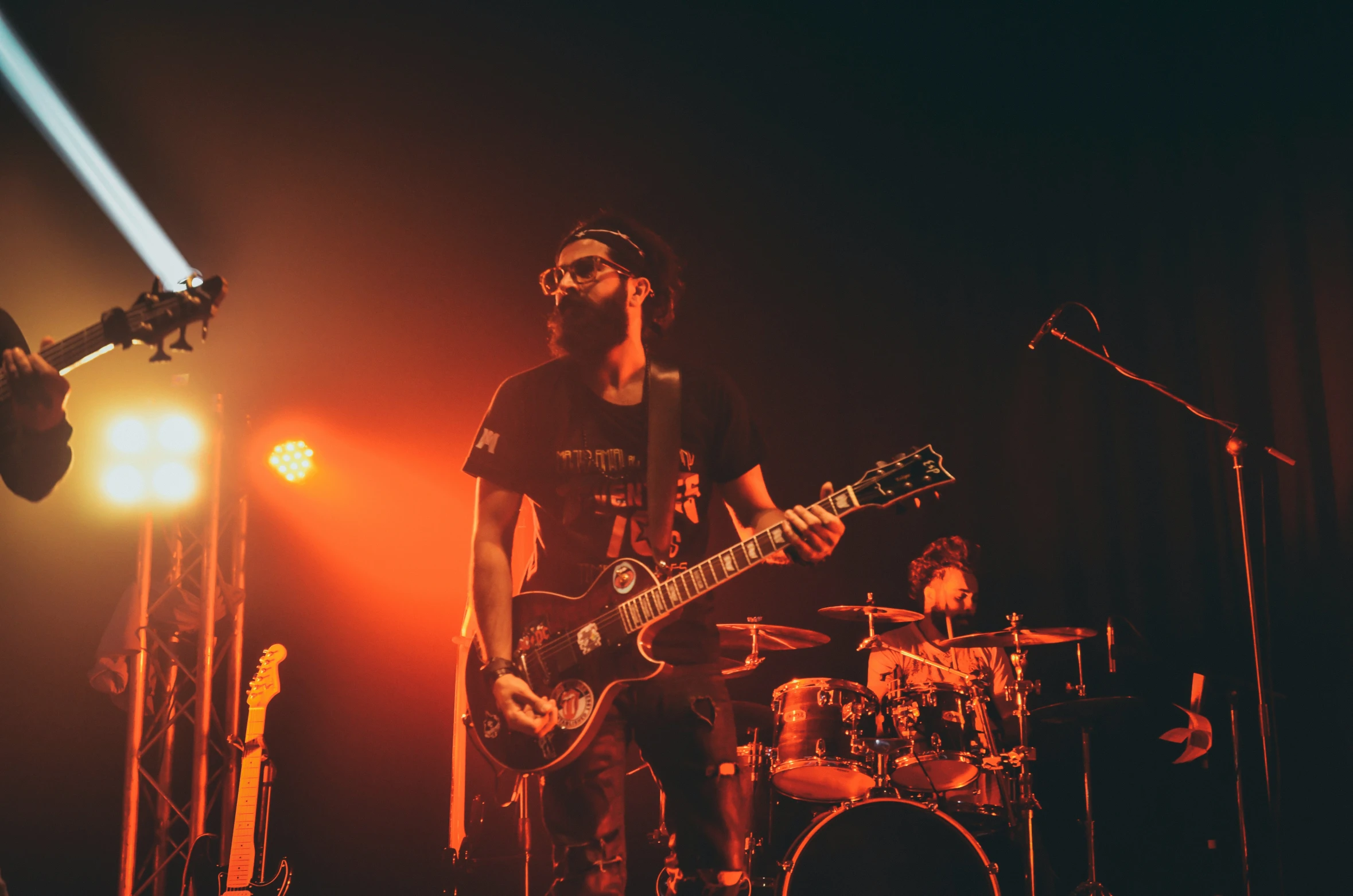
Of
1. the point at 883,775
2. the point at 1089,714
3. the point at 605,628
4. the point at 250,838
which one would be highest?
the point at 605,628

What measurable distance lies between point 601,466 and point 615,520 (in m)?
0.17

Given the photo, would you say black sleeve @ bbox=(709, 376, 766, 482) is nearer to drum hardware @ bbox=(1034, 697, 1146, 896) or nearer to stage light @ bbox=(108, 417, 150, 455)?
drum hardware @ bbox=(1034, 697, 1146, 896)

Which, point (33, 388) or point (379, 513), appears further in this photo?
point (379, 513)

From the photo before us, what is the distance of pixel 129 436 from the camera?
543cm

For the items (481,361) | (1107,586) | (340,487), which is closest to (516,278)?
(481,361)

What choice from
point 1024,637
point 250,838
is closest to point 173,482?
point 250,838

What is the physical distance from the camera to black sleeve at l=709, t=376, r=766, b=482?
9.86 ft

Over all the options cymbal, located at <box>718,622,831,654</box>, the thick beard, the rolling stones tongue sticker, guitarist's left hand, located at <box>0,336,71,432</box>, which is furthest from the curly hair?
cymbal, located at <box>718,622,831,654</box>

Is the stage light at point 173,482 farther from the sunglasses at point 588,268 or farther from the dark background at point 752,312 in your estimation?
the sunglasses at point 588,268

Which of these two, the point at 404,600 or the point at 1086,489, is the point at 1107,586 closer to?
the point at 1086,489

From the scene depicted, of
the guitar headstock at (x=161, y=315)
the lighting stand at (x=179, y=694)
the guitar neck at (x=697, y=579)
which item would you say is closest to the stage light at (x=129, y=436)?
the lighting stand at (x=179, y=694)

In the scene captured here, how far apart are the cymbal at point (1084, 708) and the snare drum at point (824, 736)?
0.89 metres

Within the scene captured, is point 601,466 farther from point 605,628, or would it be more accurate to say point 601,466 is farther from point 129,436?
point 129,436

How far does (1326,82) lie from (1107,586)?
9.29 ft
